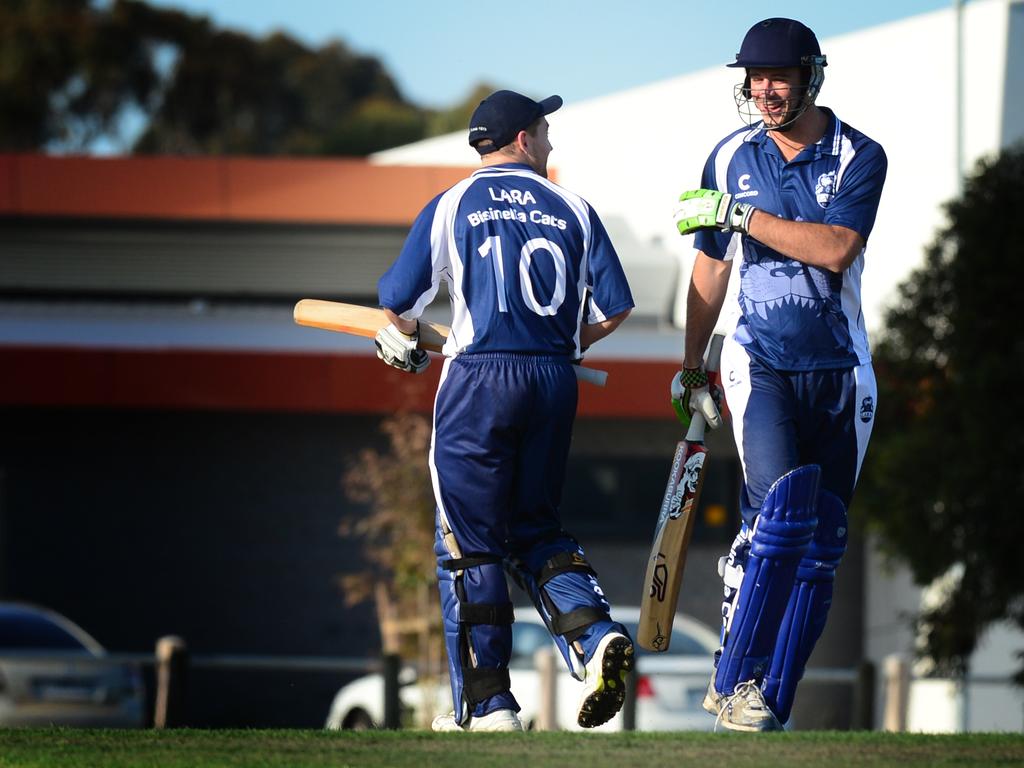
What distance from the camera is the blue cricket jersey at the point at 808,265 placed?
20.0 feet

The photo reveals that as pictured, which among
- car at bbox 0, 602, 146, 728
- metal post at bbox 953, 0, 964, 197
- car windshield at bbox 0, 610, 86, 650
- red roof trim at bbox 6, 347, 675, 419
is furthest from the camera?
red roof trim at bbox 6, 347, 675, 419

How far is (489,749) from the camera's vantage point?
5.14m

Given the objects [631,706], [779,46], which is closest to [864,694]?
[631,706]

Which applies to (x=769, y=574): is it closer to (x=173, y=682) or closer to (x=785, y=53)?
(x=785, y=53)

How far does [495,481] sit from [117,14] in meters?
59.6

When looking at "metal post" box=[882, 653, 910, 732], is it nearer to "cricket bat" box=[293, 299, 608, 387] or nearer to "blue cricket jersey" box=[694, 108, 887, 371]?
"cricket bat" box=[293, 299, 608, 387]

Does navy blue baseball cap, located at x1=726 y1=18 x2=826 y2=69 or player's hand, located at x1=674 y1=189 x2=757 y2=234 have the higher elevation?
navy blue baseball cap, located at x1=726 y1=18 x2=826 y2=69

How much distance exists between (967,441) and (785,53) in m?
9.58

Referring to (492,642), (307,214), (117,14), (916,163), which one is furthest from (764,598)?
(117,14)

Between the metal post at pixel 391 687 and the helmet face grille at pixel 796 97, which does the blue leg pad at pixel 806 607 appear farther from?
the metal post at pixel 391 687

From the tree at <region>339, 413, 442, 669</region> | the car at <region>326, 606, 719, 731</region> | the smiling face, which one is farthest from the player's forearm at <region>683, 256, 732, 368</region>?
the tree at <region>339, 413, 442, 669</region>

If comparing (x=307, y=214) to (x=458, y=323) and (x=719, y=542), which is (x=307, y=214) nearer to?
(x=719, y=542)

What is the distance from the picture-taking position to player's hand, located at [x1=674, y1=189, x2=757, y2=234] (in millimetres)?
6004

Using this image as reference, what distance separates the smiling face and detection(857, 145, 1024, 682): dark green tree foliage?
30.4 feet
